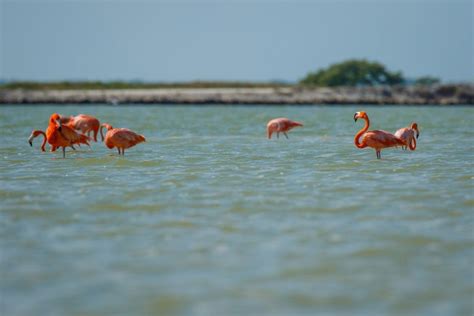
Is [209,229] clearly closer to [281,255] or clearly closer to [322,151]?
[281,255]

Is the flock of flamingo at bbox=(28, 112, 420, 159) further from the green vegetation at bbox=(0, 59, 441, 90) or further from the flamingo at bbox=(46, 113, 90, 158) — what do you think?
the green vegetation at bbox=(0, 59, 441, 90)

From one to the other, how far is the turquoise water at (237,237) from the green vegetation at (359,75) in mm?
66255

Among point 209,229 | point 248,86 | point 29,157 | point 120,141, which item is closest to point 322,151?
point 120,141

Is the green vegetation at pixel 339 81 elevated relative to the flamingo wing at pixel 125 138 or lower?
elevated

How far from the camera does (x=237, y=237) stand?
860 centimetres

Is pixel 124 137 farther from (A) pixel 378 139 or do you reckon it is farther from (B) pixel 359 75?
(B) pixel 359 75

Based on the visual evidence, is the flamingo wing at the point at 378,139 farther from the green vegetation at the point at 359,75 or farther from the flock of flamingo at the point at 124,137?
the green vegetation at the point at 359,75

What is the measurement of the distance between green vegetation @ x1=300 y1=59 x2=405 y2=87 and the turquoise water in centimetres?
6626

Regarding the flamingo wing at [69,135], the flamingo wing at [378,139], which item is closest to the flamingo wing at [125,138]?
the flamingo wing at [69,135]

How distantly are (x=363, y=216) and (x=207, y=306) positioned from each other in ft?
12.7

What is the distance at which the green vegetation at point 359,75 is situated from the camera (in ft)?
266

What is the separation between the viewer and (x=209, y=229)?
29.6ft

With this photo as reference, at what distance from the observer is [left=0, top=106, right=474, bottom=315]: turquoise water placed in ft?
21.5

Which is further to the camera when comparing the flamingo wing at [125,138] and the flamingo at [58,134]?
the flamingo wing at [125,138]
